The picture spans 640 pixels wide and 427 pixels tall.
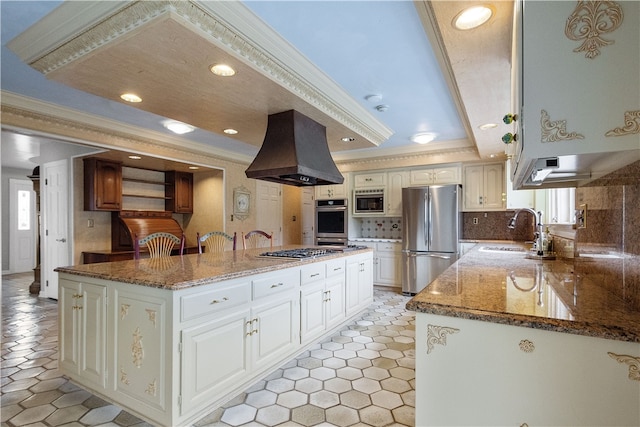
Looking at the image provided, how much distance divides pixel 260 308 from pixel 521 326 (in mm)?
1657

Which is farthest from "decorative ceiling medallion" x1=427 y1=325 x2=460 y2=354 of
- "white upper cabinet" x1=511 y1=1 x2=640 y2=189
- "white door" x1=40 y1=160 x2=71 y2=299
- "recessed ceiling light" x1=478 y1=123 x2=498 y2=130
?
"white door" x1=40 y1=160 x2=71 y2=299

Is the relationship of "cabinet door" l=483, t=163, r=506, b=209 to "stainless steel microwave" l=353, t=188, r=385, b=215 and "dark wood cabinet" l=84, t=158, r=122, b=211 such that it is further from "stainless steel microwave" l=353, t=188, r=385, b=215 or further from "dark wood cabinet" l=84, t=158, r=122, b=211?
"dark wood cabinet" l=84, t=158, r=122, b=211

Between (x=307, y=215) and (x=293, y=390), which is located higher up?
(x=307, y=215)

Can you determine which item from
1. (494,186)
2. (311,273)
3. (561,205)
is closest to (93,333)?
(311,273)

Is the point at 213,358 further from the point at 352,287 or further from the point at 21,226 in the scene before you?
the point at 21,226

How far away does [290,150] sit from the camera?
9.11 feet

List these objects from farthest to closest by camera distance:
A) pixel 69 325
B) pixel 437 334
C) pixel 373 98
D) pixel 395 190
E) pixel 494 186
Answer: pixel 395 190, pixel 494 186, pixel 373 98, pixel 69 325, pixel 437 334

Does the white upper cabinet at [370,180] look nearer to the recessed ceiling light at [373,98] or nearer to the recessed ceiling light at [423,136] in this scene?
the recessed ceiling light at [423,136]

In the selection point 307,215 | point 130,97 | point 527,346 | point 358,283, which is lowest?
point 358,283

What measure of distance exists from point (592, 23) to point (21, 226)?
9.77 metres

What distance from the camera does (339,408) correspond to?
1957mm

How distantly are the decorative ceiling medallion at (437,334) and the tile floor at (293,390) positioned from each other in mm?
1048

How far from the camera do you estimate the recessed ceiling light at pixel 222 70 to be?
1.98m

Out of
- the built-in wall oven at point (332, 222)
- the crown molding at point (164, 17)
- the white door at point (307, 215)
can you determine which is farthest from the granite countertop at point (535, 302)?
the white door at point (307, 215)
